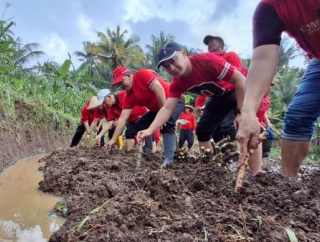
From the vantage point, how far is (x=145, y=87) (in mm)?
4016

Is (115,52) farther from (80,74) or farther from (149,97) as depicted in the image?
(149,97)

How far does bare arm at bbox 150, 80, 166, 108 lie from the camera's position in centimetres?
373

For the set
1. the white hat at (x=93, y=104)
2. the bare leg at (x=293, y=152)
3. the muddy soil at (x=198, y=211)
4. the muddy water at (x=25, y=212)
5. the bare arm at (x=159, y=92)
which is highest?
the bare arm at (x=159, y=92)

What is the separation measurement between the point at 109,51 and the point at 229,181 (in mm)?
30395

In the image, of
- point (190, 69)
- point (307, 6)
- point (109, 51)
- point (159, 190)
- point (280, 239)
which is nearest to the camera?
point (280, 239)

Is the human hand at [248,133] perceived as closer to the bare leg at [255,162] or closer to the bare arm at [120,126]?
the bare leg at [255,162]

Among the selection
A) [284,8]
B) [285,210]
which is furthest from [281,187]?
[284,8]

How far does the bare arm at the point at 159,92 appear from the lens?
12.2 feet

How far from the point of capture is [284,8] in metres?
1.44

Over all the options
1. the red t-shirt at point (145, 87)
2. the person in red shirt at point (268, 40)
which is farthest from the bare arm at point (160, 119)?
the person in red shirt at point (268, 40)

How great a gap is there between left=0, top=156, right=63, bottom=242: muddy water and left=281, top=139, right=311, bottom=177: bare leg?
→ 1368 millimetres

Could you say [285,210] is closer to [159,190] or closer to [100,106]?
[159,190]

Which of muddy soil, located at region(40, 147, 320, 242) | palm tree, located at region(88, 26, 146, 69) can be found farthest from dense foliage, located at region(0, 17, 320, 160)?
muddy soil, located at region(40, 147, 320, 242)

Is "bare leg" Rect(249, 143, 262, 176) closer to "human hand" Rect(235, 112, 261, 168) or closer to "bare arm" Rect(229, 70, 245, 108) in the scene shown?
"bare arm" Rect(229, 70, 245, 108)
